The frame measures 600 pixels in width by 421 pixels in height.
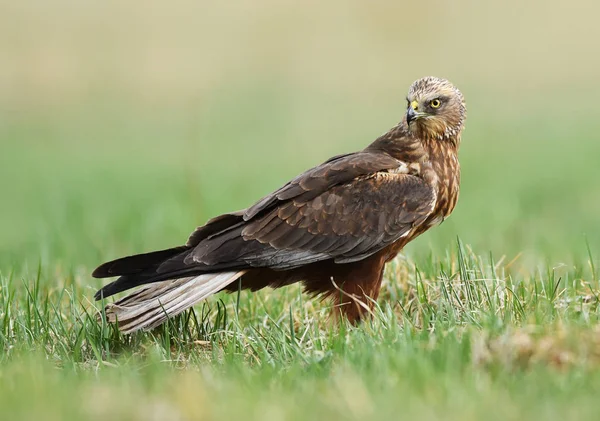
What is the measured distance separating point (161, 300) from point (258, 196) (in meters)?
7.10

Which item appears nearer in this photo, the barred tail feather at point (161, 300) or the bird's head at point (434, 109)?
the barred tail feather at point (161, 300)

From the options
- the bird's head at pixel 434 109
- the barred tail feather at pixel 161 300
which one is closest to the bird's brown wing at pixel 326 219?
the barred tail feather at pixel 161 300

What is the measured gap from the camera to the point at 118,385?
3895 mm

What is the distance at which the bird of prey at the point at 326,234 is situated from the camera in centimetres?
573

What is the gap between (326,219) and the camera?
19.8 feet

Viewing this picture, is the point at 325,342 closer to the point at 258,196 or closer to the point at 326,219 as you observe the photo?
the point at 326,219

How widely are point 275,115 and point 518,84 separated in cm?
600

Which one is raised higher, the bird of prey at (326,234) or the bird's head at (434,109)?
the bird's head at (434,109)

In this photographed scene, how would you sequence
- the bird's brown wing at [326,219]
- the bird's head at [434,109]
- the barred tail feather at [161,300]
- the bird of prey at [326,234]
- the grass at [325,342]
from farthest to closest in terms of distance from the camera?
the bird's head at [434,109]
the bird's brown wing at [326,219]
the bird of prey at [326,234]
the barred tail feather at [161,300]
the grass at [325,342]

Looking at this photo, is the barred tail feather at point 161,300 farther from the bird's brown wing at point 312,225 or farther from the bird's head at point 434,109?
the bird's head at point 434,109

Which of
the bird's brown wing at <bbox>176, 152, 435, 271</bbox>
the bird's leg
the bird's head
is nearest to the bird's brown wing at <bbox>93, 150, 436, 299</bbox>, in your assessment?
the bird's brown wing at <bbox>176, 152, 435, 271</bbox>

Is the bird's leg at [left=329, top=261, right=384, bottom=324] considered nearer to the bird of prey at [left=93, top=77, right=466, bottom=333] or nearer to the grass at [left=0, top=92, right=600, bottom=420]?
the bird of prey at [left=93, top=77, right=466, bottom=333]

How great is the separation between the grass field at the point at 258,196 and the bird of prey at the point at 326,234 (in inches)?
8.4

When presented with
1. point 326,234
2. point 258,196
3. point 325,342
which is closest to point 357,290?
point 326,234
